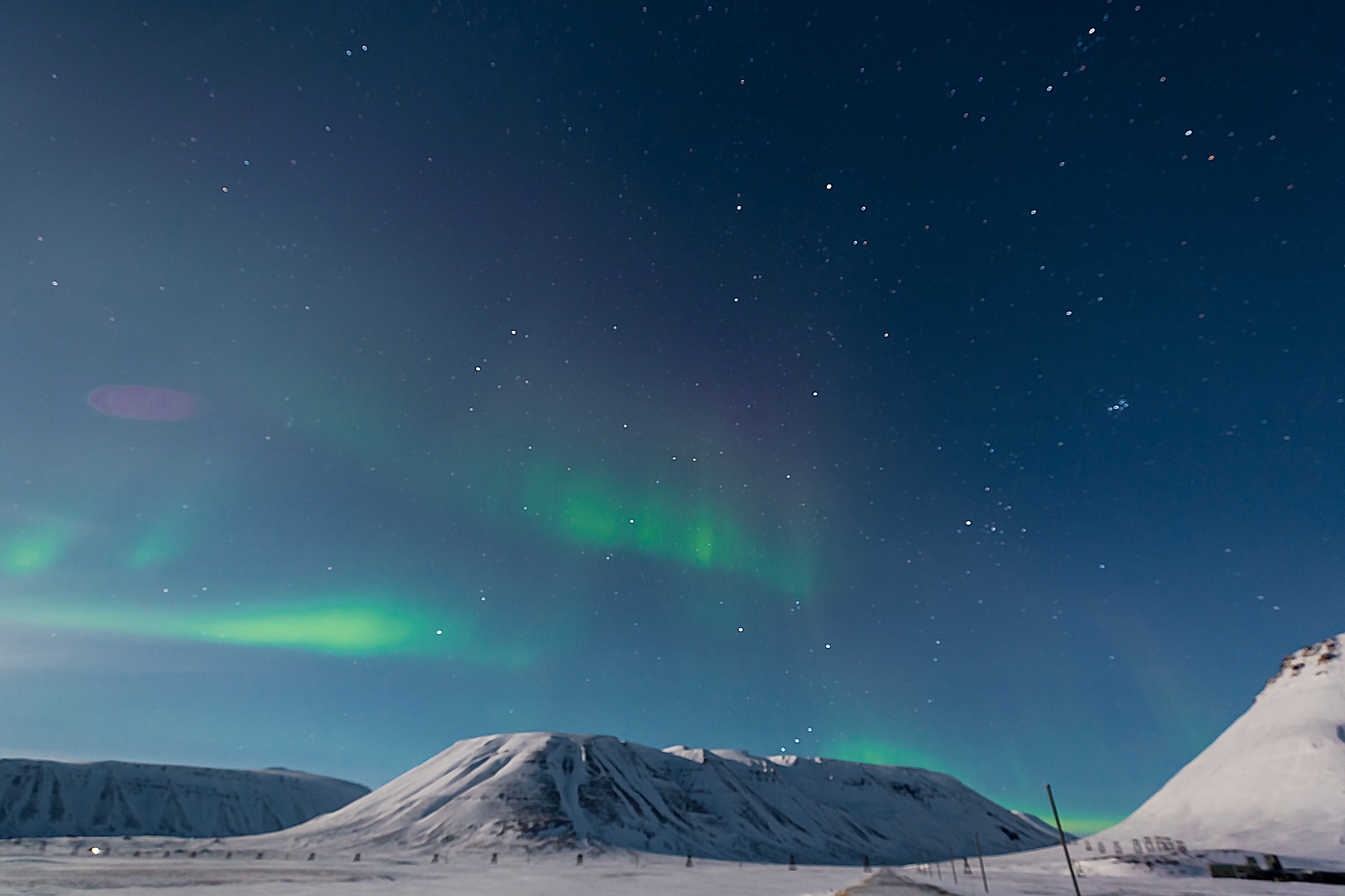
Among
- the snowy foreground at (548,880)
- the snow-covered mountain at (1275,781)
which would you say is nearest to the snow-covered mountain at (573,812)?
the snowy foreground at (548,880)

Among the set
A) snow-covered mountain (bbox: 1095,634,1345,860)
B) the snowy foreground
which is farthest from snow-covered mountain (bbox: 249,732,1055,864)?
snow-covered mountain (bbox: 1095,634,1345,860)

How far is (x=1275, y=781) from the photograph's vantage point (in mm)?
104625

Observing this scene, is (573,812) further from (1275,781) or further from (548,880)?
(1275,781)

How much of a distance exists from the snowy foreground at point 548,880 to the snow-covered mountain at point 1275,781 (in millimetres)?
25347

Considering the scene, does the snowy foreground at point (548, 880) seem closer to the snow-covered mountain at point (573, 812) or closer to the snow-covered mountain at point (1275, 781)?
the snow-covered mountain at point (1275, 781)

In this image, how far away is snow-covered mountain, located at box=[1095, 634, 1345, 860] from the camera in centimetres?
8600

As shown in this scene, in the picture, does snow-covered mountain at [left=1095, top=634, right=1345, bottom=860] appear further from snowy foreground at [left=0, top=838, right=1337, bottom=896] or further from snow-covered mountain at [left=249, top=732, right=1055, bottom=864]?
snow-covered mountain at [left=249, top=732, right=1055, bottom=864]

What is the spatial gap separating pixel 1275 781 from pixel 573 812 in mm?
123436

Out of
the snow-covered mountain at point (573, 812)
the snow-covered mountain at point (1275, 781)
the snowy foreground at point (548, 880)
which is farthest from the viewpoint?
the snow-covered mountain at point (573, 812)

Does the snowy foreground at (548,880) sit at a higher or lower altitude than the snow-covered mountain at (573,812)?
lower

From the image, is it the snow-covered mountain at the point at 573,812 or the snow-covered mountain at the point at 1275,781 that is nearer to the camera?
the snow-covered mountain at the point at 1275,781

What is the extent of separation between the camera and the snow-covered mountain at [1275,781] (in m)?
86.0

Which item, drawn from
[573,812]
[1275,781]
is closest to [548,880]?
[573,812]

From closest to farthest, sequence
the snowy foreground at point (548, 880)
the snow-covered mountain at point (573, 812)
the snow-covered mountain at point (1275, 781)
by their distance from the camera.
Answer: the snowy foreground at point (548, 880)
the snow-covered mountain at point (1275, 781)
the snow-covered mountain at point (573, 812)
